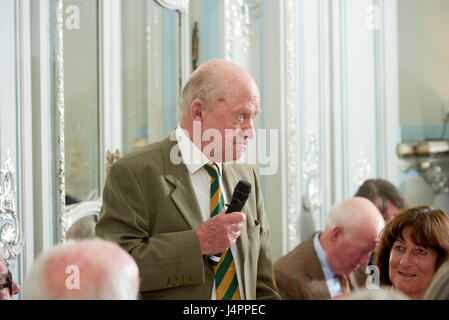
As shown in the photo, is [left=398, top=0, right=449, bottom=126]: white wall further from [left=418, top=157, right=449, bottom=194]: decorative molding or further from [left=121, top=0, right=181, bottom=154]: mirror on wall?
[left=121, top=0, right=181, bottom=154]: mirror on wall

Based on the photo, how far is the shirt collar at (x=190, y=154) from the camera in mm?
1510

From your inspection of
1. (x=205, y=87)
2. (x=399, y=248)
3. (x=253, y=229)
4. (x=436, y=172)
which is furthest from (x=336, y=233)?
(x=436, y=172)

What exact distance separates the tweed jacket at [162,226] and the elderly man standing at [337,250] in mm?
689

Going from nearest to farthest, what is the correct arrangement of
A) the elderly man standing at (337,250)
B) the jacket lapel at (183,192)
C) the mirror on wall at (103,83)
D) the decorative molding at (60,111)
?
the jacket lapel at (183,192) → the decorative molding at (60,111) → the mirror on wall at (103,83) → the elderly man standing at (337,250)

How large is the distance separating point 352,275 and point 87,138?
47.1 inches

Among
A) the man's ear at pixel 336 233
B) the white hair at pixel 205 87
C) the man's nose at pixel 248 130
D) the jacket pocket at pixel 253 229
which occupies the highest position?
the white hair at pixel 205 87

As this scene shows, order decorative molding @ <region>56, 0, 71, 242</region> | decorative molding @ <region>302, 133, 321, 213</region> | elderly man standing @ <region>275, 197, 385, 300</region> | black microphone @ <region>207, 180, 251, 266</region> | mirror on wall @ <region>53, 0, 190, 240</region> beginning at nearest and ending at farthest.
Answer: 1. black microphone @ <region>207, 180, 251, 266</region>
2. decorative molding @ <region>56, 0, 71, 242</region>
3. mirror on wall @ <region>53, 0, 190, 240</region>
4. elderly man standing @ <region>275, 197, 385, 300</region>
5. decorative molding @ <region>302, 133, 321, 213</region>

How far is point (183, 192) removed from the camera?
1.47 m

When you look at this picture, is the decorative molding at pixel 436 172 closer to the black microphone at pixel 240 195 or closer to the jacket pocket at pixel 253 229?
the jacket pocket at pixel 253 229

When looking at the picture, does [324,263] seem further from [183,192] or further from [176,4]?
[176,4]

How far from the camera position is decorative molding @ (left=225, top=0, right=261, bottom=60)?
2.69m

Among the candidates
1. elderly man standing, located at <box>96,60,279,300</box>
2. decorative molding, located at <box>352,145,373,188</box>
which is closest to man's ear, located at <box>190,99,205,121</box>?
elderly man standing, located at <box>96,60,279,300</box>

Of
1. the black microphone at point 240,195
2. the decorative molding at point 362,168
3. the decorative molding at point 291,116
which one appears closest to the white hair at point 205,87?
the black microphone at point 240,195

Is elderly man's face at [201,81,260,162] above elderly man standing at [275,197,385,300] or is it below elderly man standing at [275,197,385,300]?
above
